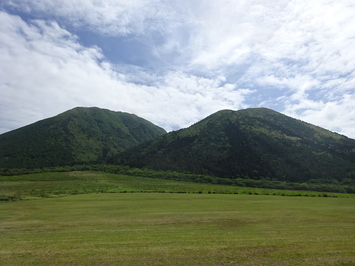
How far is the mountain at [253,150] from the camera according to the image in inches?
4535

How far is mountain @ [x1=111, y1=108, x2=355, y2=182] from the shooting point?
378 ft

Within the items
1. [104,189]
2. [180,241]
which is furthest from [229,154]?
[180,241]

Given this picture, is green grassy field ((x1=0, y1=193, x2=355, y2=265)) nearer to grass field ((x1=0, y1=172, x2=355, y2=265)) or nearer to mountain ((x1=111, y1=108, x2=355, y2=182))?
grass field ((x1=0, y1=172, x2=355, y2=265))

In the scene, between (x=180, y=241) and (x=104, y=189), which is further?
(x=104, y=189)

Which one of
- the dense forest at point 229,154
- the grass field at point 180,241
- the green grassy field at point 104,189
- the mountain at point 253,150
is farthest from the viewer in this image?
the mountain at point 253,150

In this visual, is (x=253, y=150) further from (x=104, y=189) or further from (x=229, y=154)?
(x=104, y=189)

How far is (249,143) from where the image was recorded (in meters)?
141

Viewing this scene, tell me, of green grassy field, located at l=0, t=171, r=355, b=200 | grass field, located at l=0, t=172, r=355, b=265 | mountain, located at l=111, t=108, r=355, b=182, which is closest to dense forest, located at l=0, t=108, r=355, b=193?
mountain, located at l=111, t=108, r=355, b=182

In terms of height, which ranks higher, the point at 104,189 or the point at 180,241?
the point at 180,241

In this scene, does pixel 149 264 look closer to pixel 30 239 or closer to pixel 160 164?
pixel 30 239

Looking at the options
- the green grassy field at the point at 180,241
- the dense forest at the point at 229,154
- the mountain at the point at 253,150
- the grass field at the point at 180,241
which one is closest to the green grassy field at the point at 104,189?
the dense forest at the point at 229,154

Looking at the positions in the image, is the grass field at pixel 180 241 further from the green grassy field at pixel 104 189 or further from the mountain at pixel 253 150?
the mountain at pixel 253 150

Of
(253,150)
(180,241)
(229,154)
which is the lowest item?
(180,241)

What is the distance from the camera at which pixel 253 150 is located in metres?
136
